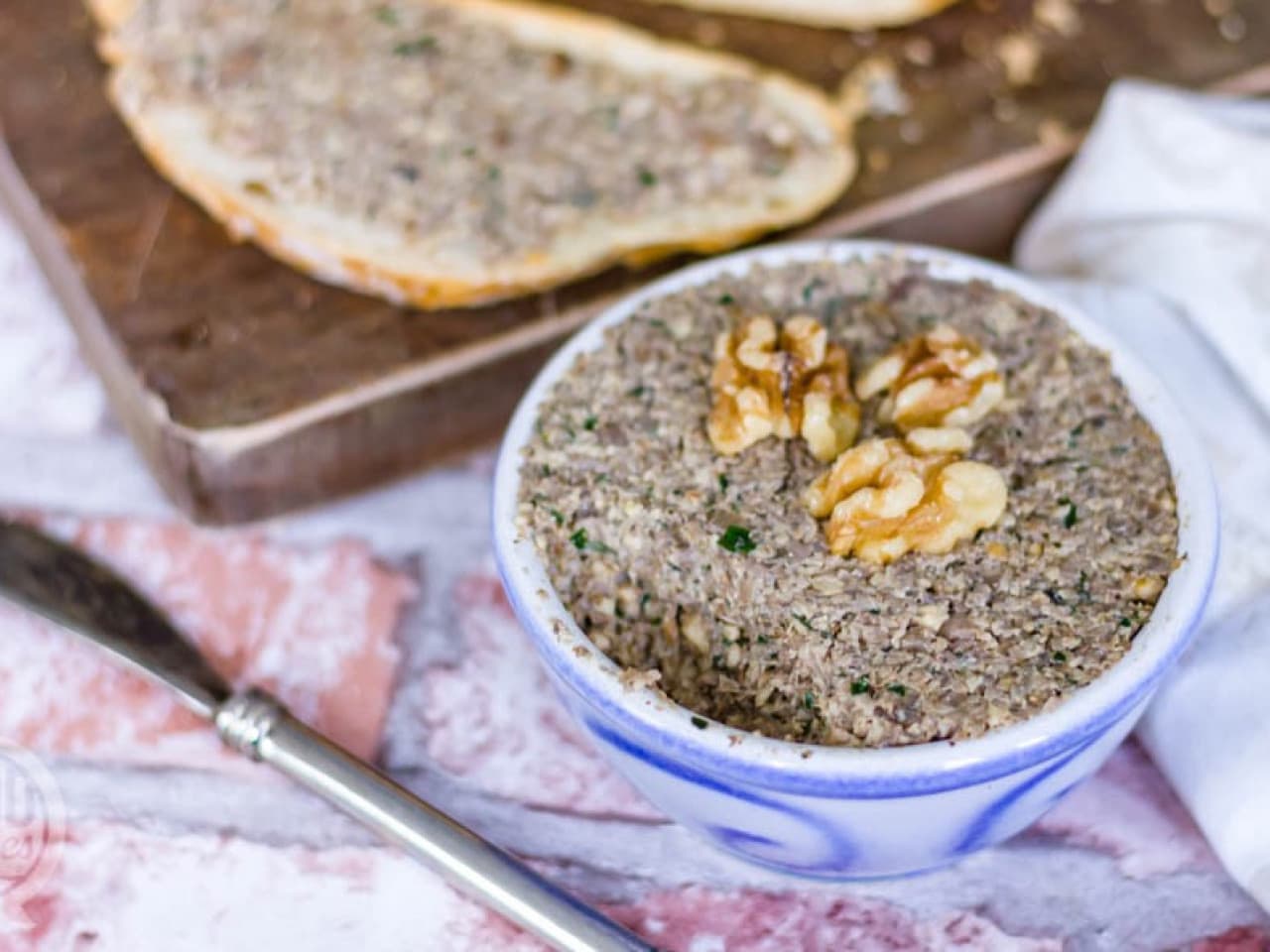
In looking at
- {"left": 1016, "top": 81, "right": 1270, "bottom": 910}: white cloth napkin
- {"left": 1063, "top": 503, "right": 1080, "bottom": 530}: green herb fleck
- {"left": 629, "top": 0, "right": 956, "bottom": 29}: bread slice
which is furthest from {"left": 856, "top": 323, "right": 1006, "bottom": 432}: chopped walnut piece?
{"left": 629, "top": 0, "right": 956, "bottom": 29}: bread slice

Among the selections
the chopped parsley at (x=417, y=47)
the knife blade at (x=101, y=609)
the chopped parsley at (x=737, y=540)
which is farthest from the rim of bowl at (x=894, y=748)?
the chopped parsley at (x=417, y=47)

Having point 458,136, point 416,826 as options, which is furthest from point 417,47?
point 416,826

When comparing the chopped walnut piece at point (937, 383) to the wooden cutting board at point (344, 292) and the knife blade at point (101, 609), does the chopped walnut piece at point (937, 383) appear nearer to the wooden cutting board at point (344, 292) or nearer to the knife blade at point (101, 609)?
the wooden cutting board at point (344, 292)

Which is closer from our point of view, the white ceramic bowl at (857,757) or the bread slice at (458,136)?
the white ceramic bowl at (857,757)

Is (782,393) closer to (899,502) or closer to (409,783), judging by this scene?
(899,502)

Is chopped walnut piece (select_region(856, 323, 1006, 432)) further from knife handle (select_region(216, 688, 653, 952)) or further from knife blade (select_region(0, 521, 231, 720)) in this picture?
knife blade (select_region(0, 521, 231, 720))

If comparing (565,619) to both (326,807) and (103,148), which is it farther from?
(103,148)

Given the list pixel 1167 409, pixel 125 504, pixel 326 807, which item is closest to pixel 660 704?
pixel 326 807
